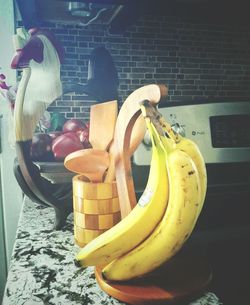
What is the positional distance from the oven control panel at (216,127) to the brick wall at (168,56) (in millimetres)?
1144

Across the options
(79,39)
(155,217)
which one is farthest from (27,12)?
(155,217)

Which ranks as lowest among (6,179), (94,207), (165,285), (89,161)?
(6,179)

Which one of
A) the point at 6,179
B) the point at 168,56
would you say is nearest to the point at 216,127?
the point at 168,56

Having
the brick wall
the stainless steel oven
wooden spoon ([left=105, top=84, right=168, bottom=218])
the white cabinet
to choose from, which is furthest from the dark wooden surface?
the brick wall

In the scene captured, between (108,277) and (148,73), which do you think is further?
(148,73)

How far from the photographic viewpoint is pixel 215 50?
2.55m

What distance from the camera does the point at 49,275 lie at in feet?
1.91

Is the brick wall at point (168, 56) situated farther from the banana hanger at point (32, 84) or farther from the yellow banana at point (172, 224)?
the yellow banana at point (172, 224)

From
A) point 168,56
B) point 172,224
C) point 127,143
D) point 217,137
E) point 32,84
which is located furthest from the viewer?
point 168,56

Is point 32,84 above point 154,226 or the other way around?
above

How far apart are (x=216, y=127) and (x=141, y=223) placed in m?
0.93

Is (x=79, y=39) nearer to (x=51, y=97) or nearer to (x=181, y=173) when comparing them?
(x=51, y=97)

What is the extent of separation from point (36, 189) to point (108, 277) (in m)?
0.35

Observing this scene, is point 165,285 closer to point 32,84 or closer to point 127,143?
point 127,143
